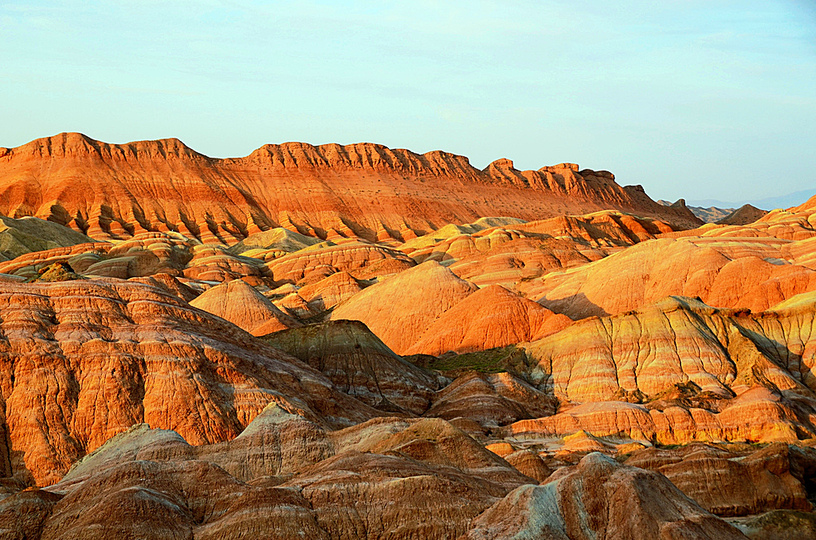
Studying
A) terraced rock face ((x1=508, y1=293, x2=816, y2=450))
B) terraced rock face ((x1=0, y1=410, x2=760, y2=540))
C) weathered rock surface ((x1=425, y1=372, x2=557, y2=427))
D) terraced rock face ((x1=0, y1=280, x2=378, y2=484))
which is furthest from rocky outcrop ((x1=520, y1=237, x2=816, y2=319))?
terraced rock face ((x1=0, y1=410, x2=760, y2=540))

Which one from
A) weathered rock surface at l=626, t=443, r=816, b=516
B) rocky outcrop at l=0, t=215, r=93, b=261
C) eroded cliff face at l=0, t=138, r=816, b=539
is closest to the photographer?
eroded cliff face at l=0, t=138, r=816, b=539

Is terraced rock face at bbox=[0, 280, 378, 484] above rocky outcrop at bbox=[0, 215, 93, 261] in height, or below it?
below

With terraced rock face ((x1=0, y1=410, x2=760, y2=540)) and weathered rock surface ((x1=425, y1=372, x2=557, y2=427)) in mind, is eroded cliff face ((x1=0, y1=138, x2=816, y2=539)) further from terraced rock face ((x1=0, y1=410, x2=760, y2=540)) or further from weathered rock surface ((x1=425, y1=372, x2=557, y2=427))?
weathered rock surface ((x1=425, y1=372, x2=557, y2=427))

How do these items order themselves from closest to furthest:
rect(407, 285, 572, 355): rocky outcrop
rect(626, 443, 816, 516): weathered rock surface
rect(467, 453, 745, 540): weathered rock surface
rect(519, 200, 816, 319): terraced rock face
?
rect(467, 453, 745, 540): weathered rock surface
rect(626, 443, 816, 516): weathered rock surface
rect(407, 285, 572, 355): rocky outcrop
rect(519, 200, 816, 319): terraced rock face

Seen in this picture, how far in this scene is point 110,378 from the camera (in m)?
44.0

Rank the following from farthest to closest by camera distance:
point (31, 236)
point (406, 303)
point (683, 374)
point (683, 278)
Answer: point (31, 236) → point (406, 303) → point (683, 278) → point (683, 374)

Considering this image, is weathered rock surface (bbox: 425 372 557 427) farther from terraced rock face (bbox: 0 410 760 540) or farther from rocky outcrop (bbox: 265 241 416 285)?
rocky outcrop (bbox: 265 241 416 285)

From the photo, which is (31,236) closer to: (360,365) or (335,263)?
(335,263)

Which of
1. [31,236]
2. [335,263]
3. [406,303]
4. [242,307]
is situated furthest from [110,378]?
[31,236]

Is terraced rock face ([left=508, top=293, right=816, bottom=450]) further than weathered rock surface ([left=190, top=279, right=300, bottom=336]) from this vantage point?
No

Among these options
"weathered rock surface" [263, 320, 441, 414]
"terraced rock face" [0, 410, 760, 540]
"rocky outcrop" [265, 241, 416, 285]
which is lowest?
"weathered rock surface" [263, 320, 441, 414]

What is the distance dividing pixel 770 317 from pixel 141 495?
63.2 m

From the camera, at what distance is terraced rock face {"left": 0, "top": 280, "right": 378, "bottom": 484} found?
137 ft

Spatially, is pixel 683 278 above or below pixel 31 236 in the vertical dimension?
below
